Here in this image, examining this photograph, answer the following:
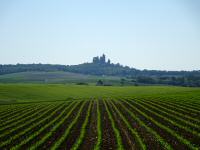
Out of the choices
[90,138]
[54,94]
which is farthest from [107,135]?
[54,94]

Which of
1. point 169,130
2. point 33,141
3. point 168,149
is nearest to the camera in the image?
→ point 168,149

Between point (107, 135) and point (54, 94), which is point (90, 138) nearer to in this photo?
point (107, 135)

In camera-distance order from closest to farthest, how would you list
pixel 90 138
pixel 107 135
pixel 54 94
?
1. pixel 90 138
2. pixel 107 135
3. pixel 54 94

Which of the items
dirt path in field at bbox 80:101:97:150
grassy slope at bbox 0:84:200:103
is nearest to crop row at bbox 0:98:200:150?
dirt path in field at bbox 80:101:97:150

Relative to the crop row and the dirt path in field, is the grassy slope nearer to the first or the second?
the crop row

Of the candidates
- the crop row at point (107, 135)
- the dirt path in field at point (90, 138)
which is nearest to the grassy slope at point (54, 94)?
the crop row at point (107, 135)

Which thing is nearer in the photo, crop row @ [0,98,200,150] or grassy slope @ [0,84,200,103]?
crop row @ [0,98,200,150]

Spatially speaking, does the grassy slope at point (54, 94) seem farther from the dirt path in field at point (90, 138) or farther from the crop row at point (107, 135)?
the dirt path in field at point (90, 138)

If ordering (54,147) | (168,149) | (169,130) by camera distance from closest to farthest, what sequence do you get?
(168,149) < (54,147) < (169,130)

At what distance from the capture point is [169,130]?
2709cm

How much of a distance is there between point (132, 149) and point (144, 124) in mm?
11370

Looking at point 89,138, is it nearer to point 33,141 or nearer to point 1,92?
point 33,141

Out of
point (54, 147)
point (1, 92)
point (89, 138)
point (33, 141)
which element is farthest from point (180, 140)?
point (1, 92)

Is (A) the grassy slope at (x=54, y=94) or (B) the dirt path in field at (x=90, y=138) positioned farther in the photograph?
(A) the grassy slope at (x=54, y=94)
